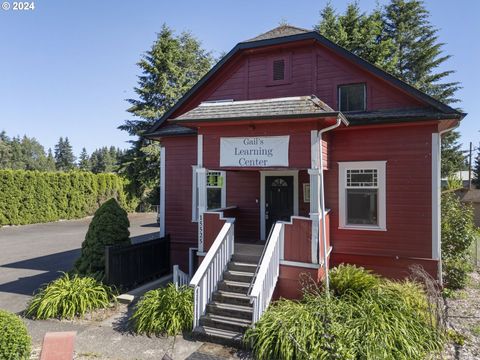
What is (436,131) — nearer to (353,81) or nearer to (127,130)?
(353,81)

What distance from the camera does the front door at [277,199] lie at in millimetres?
9586

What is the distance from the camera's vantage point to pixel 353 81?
9227mm

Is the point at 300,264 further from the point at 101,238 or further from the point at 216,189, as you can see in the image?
the point at 101,238

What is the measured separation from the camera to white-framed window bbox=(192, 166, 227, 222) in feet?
34.4

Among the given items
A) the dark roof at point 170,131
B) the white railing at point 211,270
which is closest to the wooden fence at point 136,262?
the white railing at point 211,270

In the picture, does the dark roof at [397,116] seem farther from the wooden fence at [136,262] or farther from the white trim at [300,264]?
the wooden fence at [136,262]

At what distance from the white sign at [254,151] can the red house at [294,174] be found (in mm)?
25

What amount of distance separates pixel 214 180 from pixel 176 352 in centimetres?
582

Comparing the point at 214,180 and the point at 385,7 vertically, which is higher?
the point at 385,7

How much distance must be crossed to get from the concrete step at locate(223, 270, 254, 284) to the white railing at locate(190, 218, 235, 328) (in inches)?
5.2

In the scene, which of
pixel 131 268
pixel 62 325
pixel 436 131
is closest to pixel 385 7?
pixel 436 131

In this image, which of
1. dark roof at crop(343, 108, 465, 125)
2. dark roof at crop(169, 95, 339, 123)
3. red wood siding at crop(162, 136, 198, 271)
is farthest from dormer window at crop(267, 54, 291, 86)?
red wood siding at crop(162, 136, 198, 271)

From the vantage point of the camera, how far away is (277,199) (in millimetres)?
9758

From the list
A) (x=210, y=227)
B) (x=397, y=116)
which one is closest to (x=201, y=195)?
(x=210, y=227)
